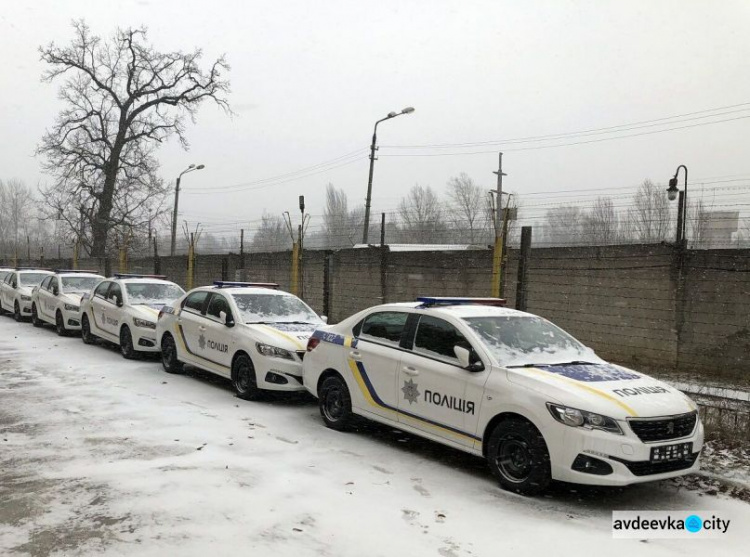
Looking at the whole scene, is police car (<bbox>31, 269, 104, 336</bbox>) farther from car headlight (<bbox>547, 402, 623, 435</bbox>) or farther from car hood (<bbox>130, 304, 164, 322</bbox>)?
car headlight (<bbox>547, 402, 623, 435</bbox>)

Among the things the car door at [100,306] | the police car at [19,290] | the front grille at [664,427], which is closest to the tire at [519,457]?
the front grille at [664,427]

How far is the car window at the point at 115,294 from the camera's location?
13.0 m

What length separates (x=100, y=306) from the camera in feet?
44.9

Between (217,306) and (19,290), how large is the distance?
12930mm

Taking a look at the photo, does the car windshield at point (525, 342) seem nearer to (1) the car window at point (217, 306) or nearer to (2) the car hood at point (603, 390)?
(2) the car hood at point (603, 390)

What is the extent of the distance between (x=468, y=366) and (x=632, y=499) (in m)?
1.75

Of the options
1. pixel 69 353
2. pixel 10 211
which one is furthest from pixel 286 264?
pixel 10 211

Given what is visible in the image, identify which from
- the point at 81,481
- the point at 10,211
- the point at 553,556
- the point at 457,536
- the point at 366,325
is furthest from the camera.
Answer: the point at 10,211

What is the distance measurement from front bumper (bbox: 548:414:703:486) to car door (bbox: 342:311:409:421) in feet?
6.52

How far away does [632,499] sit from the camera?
18.0 ft

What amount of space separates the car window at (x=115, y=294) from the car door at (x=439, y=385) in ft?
27.2

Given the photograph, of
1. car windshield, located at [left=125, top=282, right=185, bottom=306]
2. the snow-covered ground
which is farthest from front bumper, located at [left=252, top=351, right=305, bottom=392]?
car windshield, located at [left=125, top=282, right=185, bottom=306]

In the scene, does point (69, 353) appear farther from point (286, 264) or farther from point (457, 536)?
point (457, 536)

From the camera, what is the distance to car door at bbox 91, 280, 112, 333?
1350 cm
